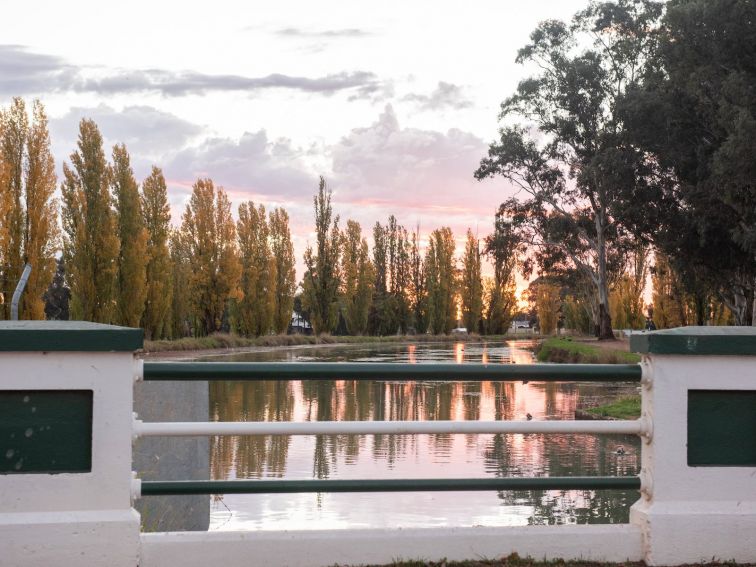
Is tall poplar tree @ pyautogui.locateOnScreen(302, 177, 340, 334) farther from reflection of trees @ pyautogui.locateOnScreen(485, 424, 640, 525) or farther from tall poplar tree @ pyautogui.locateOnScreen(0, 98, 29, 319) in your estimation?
reflection of trees @ pyautogui.locateOnScreen(485, 424, 640, 525)

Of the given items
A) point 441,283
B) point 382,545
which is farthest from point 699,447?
point 441,283

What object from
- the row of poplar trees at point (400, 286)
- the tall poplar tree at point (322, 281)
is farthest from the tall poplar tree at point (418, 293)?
the tall poplar tree at point (322, 281)

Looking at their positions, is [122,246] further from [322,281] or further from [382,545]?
[382,545]

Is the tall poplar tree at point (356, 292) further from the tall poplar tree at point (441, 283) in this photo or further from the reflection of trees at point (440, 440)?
the reflection of trees at point (440, 440)

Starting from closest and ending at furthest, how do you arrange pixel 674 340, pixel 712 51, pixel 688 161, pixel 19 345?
pixel 19 345, pixel 674 340, pixel 712 51, pixel 688 161

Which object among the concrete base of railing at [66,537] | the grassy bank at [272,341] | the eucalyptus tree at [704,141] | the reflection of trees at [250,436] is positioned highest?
the eucalyptus tree at [704,141]

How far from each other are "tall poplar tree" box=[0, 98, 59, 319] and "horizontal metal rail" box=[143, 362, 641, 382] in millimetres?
34358

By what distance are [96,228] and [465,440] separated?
31299mm

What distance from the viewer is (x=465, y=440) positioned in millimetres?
13602

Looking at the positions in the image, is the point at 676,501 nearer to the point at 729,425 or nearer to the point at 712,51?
the point at 729,425

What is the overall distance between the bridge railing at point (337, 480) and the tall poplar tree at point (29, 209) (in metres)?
34.3

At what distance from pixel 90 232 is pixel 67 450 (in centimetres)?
3946

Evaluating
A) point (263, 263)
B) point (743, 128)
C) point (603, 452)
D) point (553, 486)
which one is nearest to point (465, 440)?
point (603, 452)

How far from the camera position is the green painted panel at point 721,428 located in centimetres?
424
